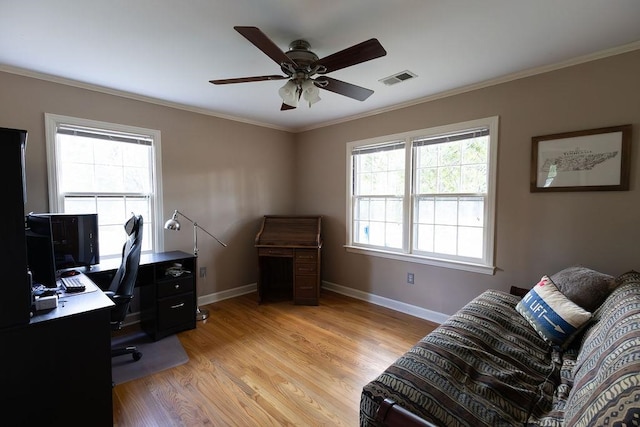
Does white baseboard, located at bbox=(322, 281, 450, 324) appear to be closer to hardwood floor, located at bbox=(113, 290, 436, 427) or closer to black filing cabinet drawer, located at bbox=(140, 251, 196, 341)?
hardwood floor, located at bbox=(113, 290, 436, 427)

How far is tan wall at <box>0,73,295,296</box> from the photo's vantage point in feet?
8.47

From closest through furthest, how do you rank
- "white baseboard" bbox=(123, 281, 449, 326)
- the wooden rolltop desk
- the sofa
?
the sofa
"white baseboard" bbox=(123, 281, 449, 326)
the wooden rolltop desk

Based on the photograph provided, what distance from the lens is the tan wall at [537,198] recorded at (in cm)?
216

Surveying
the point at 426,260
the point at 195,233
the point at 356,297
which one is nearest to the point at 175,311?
the point at 195,233

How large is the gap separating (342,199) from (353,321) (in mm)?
→ 1644

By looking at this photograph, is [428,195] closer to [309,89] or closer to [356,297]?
[356,297]

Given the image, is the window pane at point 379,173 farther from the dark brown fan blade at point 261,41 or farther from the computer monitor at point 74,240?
the computer monitor at point 74,240

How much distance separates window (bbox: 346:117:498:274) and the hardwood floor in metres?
0.87

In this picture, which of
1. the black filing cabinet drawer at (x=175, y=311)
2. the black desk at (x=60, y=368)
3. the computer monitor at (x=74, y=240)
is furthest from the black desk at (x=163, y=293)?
the black desk at (x=60, y=368)

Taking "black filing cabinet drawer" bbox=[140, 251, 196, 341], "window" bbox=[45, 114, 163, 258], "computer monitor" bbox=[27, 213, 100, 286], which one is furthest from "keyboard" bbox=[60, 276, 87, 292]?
"window" bbox=[45, 114, 163, 258]

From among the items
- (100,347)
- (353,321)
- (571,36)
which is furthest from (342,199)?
(100,347)

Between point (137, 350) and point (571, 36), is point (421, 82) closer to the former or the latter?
point (571, 36)

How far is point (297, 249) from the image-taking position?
371 centimetres

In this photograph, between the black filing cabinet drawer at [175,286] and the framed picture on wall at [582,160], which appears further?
the black filing cabinet drawer at [175,286]
